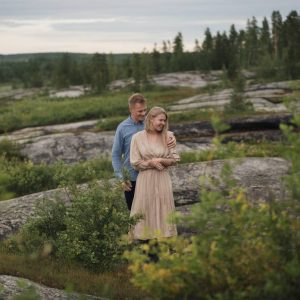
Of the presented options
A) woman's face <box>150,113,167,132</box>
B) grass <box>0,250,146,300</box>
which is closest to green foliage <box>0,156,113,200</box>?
grass <box>0,250,146,300</box>

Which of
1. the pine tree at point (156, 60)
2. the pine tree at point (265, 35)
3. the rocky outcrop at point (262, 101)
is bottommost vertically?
the rocky outcrop at point (262, 101)

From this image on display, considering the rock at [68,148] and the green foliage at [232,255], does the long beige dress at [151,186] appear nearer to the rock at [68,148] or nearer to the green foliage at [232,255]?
the green foliage at [232,255]

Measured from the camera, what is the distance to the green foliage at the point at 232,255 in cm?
385

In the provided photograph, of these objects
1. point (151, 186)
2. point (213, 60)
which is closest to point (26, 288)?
point (151, 186)

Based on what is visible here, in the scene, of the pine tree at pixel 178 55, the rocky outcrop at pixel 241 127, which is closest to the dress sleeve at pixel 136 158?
the rocky outcrop at pixel 241 127

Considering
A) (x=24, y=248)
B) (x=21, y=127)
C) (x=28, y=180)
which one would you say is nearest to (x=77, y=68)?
(x=21, y=127)

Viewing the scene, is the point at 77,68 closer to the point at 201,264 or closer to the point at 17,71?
the point at 17,71

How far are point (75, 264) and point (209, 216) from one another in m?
5.04

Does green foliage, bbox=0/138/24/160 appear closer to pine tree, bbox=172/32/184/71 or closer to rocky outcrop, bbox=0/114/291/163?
rocky outcrop, bbox=0/114/291/163

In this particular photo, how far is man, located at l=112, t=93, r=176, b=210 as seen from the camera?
915cm

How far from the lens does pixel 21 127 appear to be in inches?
1374

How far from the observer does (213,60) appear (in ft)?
324

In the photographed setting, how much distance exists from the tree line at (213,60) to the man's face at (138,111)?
2202 inches

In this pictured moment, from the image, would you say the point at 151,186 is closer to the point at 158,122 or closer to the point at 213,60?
the point at 158,122
